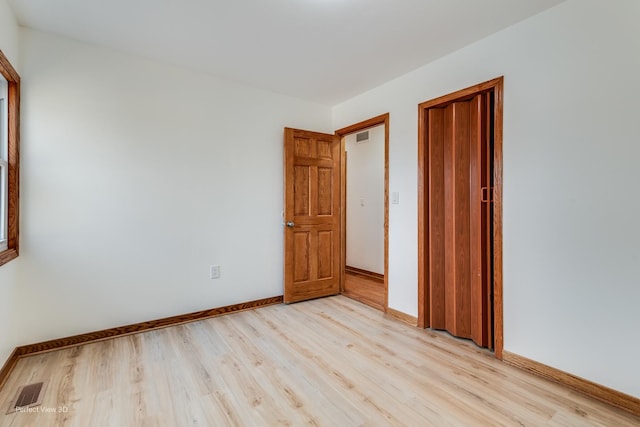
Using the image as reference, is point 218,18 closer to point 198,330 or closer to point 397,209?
point 397,209

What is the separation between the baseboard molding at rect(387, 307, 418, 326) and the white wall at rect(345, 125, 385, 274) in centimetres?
153

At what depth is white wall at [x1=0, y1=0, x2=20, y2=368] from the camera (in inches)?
74.5

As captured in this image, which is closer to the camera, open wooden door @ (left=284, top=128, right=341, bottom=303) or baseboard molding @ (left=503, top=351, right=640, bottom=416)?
baseboard molding @ (left=503, top=351, right=640, bottom=416)

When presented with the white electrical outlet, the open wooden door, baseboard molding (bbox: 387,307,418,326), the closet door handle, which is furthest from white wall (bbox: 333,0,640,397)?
the white electrical outlet

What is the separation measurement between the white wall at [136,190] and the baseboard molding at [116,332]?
6cm

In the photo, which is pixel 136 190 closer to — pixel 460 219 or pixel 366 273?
pixel 460 219

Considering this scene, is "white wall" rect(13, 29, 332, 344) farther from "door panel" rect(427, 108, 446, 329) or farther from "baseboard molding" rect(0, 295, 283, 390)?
"door panel" rect(427, 108, 446, 329)

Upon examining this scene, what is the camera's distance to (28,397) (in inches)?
68.5

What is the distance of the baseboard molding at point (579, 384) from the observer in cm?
165

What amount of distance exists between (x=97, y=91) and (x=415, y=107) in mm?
2826

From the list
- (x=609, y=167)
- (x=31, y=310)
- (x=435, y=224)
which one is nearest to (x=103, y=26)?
(x=31, y=310)

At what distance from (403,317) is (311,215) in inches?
60.1

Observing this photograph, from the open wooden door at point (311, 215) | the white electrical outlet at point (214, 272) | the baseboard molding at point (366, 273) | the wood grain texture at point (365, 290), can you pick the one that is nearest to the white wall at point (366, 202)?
the baseboard molding at point (366, 273)

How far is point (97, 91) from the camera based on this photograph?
248 cm
